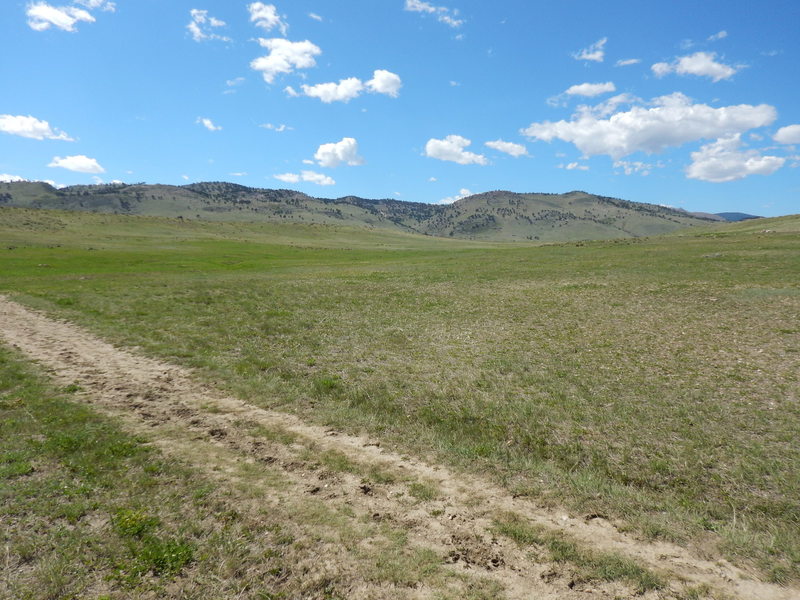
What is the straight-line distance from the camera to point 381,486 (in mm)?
10445

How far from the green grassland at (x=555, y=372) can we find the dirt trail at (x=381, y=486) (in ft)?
2.35

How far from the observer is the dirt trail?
7.67 m

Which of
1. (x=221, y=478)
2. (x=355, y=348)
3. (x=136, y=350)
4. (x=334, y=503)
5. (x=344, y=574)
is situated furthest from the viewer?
(x=355, y=348)

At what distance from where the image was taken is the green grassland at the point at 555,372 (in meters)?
10.4

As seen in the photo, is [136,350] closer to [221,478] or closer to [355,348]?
[355,348]

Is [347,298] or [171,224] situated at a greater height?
[171,224]

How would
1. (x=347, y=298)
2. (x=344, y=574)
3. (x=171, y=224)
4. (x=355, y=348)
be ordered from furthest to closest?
(x=171, y=224) < (x=347, y=298) < (x=355, y=348) < (x=344, y=574)

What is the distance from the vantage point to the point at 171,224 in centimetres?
18500

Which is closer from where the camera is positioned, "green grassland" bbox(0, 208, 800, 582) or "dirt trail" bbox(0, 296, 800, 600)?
"dirt trail" bbox(0, 296, 800, 600)

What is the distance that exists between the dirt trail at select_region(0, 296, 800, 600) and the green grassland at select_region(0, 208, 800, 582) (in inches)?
28.3

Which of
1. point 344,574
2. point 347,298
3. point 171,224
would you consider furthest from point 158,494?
point 171,224

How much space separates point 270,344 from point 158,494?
48.6 ft

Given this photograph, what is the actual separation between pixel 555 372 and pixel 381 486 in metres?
11.6

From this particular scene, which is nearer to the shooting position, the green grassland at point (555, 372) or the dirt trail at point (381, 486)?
the dirt trail at point (381, 486)
